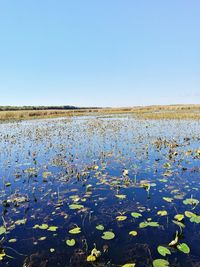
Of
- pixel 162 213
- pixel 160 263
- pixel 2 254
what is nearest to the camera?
pixel 160 263

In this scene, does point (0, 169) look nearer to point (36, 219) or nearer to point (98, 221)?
point (36, 219)

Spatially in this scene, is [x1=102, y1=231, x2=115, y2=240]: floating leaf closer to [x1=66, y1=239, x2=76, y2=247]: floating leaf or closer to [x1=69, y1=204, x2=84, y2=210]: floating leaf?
[x1=66, y1=239, x2=76, y2=247]: floating leaf

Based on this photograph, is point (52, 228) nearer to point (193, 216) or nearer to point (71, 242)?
point (71, 242)

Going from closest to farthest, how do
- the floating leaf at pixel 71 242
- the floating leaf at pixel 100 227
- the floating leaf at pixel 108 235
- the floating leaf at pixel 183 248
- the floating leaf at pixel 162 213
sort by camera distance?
the floating leaf at pixel 183 248 → the floating leaf at pixel 71 242 → the floating leaf at pixel 108 235 → the floating leaf at pixel 100 227 → the floating leaf at pixel 162 213

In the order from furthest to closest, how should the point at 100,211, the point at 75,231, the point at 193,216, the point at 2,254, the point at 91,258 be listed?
the point at 100,211
the point at 193,216
the point at 75,231
the point at 2,254
the point at 91,258

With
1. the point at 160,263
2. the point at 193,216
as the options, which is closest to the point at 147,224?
the point at 193,216

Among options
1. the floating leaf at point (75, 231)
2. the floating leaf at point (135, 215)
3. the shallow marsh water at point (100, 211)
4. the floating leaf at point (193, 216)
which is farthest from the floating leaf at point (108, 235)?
the floating leaf at point (193, 216)

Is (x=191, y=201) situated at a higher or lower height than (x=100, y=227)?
higher

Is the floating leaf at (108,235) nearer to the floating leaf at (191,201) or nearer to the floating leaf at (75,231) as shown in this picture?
the floating leaf at (75,231)

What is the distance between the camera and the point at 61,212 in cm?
608

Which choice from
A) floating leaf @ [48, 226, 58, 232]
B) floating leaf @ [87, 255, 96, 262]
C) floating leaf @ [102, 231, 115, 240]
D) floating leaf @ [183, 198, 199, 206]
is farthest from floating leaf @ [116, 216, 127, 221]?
floating leaf @ [183, 198, 199, 206]

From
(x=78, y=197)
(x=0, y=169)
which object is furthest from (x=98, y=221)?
(x=0, y=169)

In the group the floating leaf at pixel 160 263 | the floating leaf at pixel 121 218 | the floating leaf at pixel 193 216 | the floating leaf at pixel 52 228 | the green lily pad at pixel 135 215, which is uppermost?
the floating leaf at pixel 193 216

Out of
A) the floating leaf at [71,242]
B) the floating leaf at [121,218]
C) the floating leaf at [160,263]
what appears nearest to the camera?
the floating leaf at [160,263]
